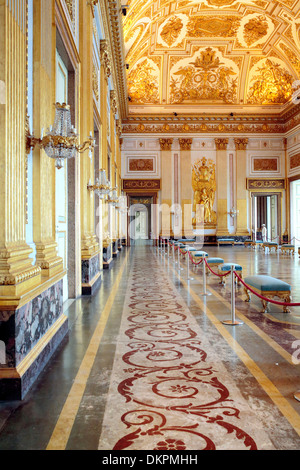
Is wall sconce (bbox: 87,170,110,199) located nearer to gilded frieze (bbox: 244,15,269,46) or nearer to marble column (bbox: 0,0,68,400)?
marble column (bbox: 0,0,68,400)

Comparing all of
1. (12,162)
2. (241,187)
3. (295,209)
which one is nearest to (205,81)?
(241,187)

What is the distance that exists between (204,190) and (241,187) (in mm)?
2195

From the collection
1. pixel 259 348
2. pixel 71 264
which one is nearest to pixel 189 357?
pixel 259 348

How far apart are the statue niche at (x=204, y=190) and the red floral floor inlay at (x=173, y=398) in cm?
1840

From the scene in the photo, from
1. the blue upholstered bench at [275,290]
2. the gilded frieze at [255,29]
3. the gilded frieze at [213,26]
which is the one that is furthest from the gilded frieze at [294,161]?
the blue upholstered bench at [275,290]

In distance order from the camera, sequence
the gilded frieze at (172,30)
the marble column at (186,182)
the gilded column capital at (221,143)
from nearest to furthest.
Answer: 1. the gilded frieze at (172,30)
2. the marble column at (186,182)
3. the gilded column capital at (221,143)

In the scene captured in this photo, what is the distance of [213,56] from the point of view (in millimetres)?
22016

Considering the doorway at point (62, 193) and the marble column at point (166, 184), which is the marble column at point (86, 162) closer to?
the doorway at point (62, 193)

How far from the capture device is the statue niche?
22.9 m

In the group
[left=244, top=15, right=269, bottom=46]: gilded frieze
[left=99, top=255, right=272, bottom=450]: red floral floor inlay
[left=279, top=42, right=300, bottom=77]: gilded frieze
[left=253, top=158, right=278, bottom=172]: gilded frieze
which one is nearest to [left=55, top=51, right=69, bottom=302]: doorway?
[left=99, top=255, right=272, bottom=450]: red floral floor inlay

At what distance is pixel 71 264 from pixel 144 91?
18453 mm

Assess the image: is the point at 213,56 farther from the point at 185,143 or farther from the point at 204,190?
the point at 204,190

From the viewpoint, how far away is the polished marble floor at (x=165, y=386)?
222cm

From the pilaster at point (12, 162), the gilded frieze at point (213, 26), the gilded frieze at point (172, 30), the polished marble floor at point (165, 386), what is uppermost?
the gilded frieze at point (213, 26)
